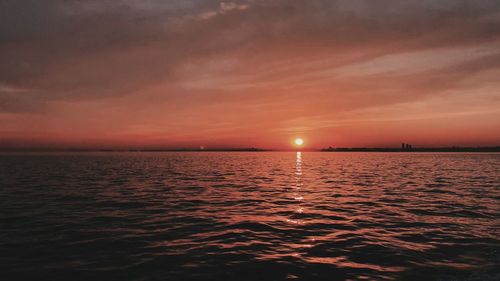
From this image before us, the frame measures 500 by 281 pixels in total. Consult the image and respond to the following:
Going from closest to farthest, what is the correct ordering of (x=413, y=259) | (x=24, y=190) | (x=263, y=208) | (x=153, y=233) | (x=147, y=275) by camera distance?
(x=147, y=275)
(x=413, y=259)
(x=153, y=233)
(x=263, y=208)
(x=24, y=190)

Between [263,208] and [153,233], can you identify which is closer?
[153,233]

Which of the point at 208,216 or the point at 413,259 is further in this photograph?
the point at 208,216

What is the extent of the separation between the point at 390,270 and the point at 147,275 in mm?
8265

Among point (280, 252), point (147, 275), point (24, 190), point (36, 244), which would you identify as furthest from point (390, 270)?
point (24, 190)

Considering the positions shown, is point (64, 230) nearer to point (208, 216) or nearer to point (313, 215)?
point (208, 216)

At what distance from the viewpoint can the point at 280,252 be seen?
1326 centimetres

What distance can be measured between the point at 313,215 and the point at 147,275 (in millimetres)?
12143

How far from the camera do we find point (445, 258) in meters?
12.6

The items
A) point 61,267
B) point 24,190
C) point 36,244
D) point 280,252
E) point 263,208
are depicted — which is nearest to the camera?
point 61,267

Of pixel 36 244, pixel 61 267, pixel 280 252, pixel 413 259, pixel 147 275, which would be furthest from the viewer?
pixel 36 244

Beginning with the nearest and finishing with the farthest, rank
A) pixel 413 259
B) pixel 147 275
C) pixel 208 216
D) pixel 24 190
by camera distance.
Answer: pixel 147 275 < pixel 413 259 < pixel 208 216 < pixel 24 190

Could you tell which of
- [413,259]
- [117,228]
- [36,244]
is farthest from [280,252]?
[36,244]

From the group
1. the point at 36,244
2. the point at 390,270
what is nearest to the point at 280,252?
the point at 390,270

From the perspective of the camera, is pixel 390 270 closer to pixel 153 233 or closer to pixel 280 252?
pixel 280 252
